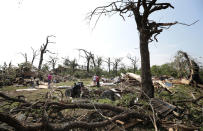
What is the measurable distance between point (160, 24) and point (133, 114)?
4579mm

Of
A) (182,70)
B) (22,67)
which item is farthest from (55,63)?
(182,70)

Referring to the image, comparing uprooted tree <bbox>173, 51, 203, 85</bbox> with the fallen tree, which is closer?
the fallen tree

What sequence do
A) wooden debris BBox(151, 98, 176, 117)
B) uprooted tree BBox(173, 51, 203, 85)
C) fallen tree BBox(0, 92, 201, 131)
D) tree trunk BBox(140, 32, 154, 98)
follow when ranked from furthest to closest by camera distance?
uprooted tree BBox(173, 51, 203, 85) → tree trunk BBox(140, 32, 154, 98) → wooden debris BBox(151, 98, 176, 117) → fallen tree BBox(0, 92, 201, 131)

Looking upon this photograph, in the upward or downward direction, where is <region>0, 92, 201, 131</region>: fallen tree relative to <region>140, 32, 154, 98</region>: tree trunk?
downward

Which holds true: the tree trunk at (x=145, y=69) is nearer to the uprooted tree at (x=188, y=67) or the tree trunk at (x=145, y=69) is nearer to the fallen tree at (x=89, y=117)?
the fallen tree at (x=89, y=117)

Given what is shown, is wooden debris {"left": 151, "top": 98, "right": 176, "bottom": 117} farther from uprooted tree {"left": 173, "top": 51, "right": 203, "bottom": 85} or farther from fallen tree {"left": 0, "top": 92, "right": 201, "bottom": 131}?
uprooted tree {"left": 173, "top": 51, "right": 203, "bottom": 85}

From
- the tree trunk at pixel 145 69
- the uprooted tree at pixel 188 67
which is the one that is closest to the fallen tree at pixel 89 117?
the tree trunk at pixel 145 69

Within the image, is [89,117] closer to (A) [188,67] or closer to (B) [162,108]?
(B) [162,108]

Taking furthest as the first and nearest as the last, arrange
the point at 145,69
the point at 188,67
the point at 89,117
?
the point at 188,67, the point at 145,69, the point at 89,117

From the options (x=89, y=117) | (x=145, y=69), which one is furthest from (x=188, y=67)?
(x=89, y=117)

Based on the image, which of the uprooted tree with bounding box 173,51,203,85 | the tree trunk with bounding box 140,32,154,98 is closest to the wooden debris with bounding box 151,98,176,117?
the tree trunk with bounding box 140,32,154,98

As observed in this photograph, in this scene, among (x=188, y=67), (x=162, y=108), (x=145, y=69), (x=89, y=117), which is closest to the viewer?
(x=89, y=117)

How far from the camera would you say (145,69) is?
5.10m

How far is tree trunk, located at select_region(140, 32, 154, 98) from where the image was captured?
492 centimetres
